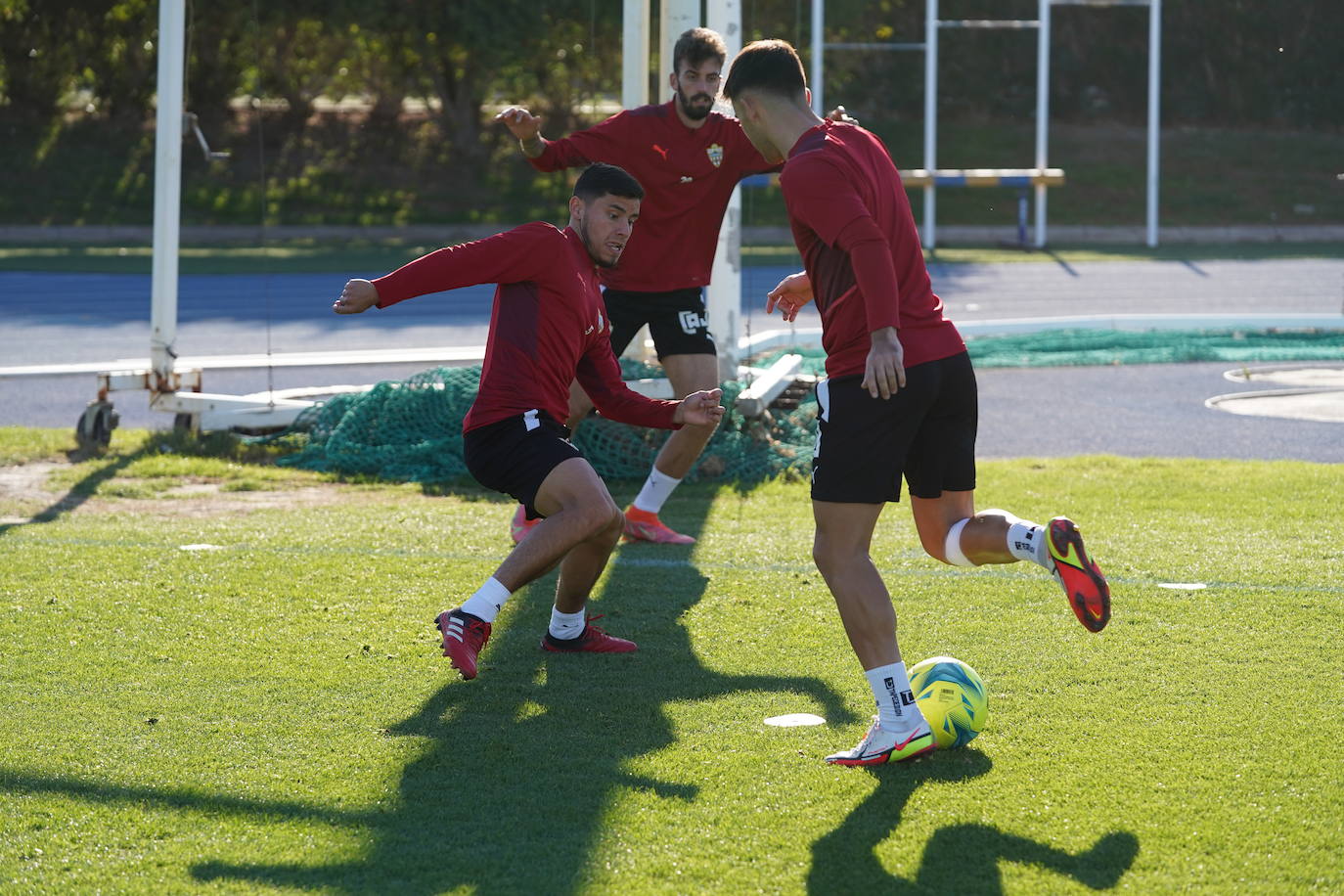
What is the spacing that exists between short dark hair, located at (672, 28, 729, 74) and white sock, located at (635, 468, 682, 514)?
182 cm

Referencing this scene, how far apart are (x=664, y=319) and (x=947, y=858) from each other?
12.8ft

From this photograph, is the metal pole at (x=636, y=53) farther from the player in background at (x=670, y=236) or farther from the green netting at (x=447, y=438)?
the player in background at (x=670, y=236)

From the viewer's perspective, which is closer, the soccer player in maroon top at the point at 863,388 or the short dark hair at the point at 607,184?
the soccer player in maroon top at the point at 863,388

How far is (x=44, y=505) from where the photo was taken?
7.86 meters

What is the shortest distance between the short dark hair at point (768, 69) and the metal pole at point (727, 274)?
523 centimetres

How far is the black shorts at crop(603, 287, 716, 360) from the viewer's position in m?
7.11

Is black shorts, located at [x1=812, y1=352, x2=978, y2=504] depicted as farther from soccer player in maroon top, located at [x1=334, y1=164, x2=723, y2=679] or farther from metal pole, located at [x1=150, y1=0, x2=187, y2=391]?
metal pole, located at [x1=150, y1=0, x2=187, y2=391]

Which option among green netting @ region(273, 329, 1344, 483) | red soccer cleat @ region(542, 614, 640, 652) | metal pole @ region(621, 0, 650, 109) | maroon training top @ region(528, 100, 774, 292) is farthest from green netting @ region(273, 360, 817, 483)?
red soccer cleat @ region(542, 614, 640, 652)

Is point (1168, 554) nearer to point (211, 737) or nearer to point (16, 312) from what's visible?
point (211, 737)

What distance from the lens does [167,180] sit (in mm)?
9102

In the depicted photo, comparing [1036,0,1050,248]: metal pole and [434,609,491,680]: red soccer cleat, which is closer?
[434,609,491,680]: red soccer cleat

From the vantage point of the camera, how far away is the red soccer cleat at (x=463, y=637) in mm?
4648

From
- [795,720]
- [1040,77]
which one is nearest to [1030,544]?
[795,720]

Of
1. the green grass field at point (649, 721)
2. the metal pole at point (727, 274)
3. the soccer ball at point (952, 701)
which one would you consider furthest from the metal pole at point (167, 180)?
the soccer ball at point (952, 701)
